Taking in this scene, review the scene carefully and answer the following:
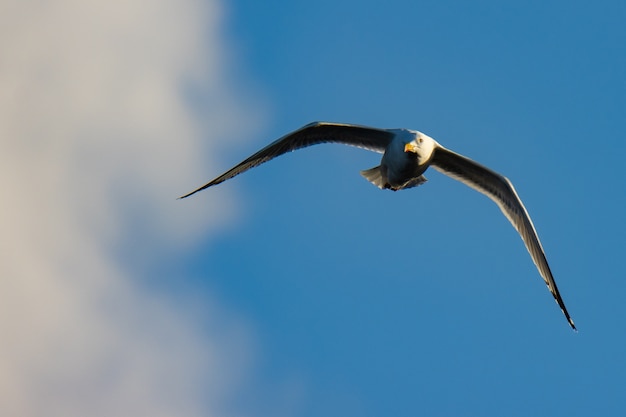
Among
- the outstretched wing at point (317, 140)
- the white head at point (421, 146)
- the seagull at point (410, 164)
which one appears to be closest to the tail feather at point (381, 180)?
the seagull at point (410, 164)

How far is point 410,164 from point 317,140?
216cm

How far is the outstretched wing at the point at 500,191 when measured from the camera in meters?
18.6

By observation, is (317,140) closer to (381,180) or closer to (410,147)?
(381,180)

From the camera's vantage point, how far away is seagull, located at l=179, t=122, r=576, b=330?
1725cm

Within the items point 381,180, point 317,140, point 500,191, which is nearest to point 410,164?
point 381,180

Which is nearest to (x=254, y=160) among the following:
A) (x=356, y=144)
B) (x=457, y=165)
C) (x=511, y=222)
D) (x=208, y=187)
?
(x=208, y=187)

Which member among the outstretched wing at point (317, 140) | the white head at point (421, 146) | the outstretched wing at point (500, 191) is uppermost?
the outstretched wing at point (317, 140)

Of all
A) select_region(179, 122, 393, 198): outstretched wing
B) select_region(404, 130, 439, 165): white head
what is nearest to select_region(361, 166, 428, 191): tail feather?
select_region(179, 122, 393, 198): outstretched wing

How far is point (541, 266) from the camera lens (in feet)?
62.2

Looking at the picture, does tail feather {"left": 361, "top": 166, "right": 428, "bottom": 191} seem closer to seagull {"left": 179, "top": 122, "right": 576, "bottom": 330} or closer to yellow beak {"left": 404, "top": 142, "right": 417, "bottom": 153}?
seagull {"left": 179, "top": 122, "right": 576, "bottom": 330}

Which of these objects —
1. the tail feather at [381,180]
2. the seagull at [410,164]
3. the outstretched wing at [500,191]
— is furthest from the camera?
the outstretched wing at [500,191]

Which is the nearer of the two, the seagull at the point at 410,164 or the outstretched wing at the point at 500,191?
the seagull at the point at 410,164

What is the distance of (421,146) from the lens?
1708 centimetres

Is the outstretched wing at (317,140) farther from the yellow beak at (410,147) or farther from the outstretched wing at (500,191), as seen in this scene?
the outstretched wing at (500,191)
